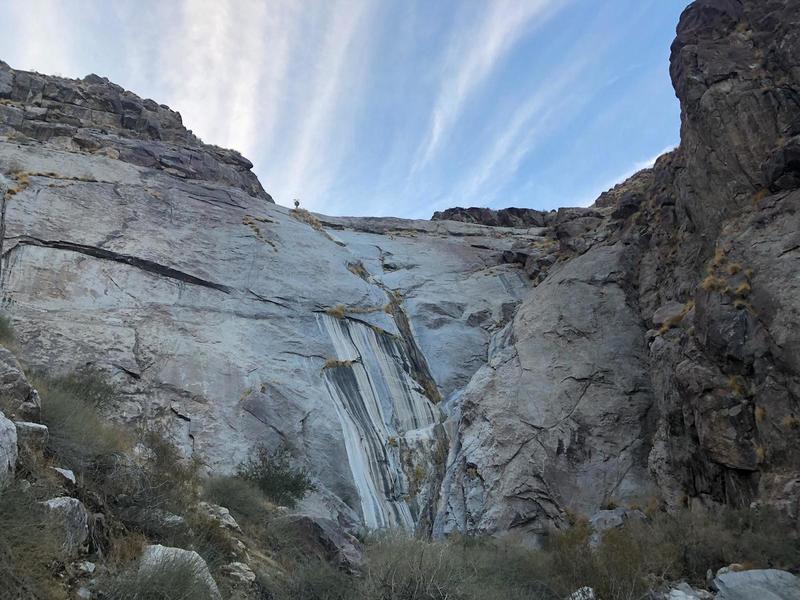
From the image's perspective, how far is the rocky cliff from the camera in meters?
13.9

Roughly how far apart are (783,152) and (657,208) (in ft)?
27.8

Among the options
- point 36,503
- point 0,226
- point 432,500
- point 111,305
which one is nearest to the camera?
point 36,503

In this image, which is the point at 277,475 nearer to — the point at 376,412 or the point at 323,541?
the point at 323,541

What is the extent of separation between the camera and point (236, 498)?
11781mm

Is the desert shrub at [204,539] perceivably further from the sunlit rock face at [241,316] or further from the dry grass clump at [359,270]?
the dry grass clump at [359,270]

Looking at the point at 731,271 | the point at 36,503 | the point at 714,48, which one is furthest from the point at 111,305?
the point at 714,48

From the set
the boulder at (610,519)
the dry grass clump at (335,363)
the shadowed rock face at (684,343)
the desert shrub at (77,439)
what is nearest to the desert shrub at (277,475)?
the desert shrub at (77,439)

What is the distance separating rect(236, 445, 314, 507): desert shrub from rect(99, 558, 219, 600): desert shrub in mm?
8469

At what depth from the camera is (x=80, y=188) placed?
24500 mm

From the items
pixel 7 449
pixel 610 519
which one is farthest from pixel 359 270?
pixel 7 449

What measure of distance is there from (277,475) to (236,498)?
3377mm

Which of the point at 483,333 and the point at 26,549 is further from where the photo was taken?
the point at 483,333

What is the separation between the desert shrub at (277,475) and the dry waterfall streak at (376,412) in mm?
2291

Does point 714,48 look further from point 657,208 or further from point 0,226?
point 0,226
